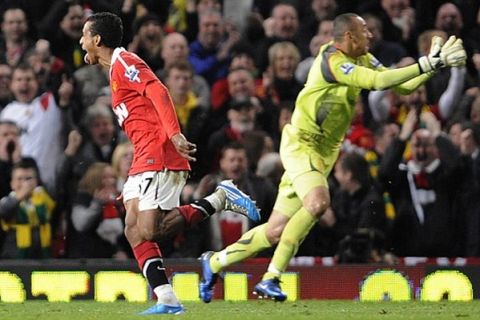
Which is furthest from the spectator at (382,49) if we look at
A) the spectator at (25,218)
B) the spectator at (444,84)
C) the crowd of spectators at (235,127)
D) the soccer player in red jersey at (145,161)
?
the soccer player in red jersey at (145,161)

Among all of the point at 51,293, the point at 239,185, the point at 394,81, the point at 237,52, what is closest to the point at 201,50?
the point at 237,52

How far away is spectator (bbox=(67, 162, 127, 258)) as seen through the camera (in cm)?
1227

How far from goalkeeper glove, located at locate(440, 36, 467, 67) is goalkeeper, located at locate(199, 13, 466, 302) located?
1.23ft

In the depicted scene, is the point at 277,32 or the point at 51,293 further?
the point at 277,32

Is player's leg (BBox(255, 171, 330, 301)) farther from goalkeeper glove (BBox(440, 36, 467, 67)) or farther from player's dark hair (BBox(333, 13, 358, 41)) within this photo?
goalkeeper glove (BBox(440, 36, 467, 67))

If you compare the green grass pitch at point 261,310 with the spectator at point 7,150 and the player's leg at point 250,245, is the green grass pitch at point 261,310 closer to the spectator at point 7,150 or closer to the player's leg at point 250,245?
the player's leg at point 250,245

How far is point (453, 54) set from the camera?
369 inches

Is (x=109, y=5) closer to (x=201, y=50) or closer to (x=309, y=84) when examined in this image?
(x=201, y=50)

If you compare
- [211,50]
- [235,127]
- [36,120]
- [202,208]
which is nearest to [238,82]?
[235,127]

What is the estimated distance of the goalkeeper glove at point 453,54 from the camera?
9367 millimetres

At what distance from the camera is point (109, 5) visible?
15039 millimetres

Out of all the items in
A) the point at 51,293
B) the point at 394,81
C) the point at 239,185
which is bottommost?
the point at 51,293

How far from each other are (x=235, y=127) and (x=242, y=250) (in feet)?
9.57

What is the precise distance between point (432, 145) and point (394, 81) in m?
2.79
